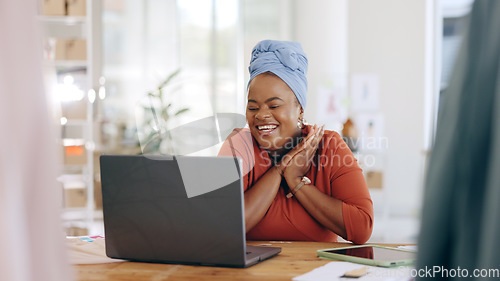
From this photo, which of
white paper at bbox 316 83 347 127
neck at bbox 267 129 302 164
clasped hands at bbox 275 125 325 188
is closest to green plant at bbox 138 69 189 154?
white paper at bbox 316 83 347 127

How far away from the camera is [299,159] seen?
6.29 feet

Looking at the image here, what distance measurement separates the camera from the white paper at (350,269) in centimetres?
121

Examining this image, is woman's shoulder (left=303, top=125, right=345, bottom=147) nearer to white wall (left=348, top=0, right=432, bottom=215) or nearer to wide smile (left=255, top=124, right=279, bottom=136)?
wide smile (left=255, top=124, right=279, bottom=136)

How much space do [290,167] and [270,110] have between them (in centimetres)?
23

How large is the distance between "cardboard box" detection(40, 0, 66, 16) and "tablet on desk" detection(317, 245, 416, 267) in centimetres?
455

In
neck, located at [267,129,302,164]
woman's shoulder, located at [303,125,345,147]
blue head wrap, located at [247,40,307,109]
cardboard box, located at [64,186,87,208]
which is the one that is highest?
blue head wrap, located at [247,40,307,109]

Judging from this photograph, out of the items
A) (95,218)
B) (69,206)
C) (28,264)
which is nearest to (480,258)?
(28,264)

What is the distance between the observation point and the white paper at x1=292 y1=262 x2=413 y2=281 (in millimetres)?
1210

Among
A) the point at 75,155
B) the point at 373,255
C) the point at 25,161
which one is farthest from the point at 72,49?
the point at 25,161

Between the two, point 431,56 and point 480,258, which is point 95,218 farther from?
point 480,258

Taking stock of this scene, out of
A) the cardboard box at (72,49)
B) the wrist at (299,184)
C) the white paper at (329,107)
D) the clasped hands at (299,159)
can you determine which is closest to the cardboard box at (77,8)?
the cardboard box at (72,49)

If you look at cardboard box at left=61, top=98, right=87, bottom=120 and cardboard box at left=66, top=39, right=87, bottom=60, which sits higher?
cardboard box at left=66, top=39, right=87, bottom=60

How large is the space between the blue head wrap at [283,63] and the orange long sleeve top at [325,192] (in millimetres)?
231

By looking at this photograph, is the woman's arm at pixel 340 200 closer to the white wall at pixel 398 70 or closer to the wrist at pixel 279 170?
the wrist at pixel 279 170
